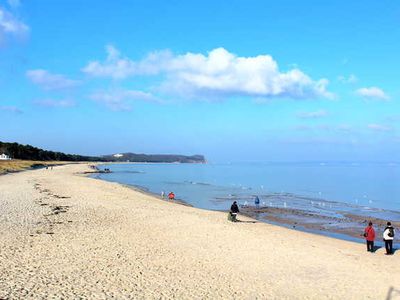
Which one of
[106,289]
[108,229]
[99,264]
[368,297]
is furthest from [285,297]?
[108,229]

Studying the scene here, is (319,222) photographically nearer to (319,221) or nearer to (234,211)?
(319,221)

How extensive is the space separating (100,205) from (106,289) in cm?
1922

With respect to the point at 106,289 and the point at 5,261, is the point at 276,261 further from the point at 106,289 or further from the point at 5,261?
the point at 5,261

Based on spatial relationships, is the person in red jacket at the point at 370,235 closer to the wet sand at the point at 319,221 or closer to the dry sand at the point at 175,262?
the dry sand at the point at 175,262

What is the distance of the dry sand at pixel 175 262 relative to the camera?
35.9 ft

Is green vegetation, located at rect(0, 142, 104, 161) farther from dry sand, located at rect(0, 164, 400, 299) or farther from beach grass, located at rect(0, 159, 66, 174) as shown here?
dry sand, located at rect(0, 164, 400, 299)

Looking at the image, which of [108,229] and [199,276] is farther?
[108,229]

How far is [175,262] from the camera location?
46.0 ft

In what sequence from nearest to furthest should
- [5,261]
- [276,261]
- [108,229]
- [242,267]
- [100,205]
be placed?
[5,261]
[242,267]
[276,261]
[108,229]
[100,205]

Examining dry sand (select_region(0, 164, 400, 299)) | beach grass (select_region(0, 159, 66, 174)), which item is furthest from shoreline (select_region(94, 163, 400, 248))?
beach grass (select_region(0, 159, 66, 174))

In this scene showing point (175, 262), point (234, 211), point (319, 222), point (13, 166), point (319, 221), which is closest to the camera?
point (175, 262)

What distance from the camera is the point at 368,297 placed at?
11.3 metres

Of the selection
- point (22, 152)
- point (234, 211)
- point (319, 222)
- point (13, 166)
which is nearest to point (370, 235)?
point (234, 211)

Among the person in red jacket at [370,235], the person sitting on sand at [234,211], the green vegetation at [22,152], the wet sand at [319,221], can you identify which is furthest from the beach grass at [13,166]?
the person in red jacket at [370,235]
